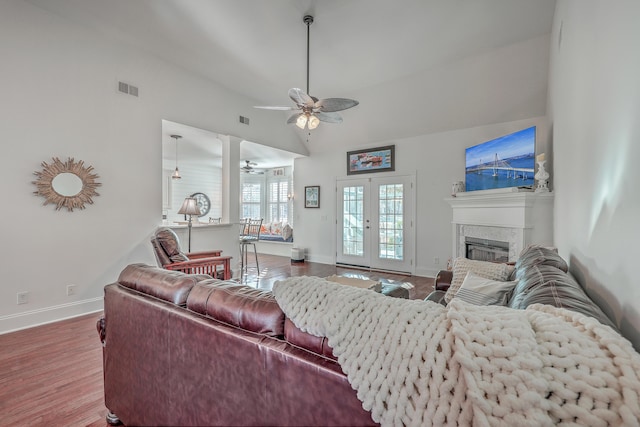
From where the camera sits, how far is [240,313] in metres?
1.05

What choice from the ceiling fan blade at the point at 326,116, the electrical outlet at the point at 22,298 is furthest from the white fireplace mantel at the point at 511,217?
the electrical outlet at the point at 22,298

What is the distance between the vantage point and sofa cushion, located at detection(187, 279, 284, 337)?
983 millimetres

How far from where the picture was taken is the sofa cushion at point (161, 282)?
4.25ft

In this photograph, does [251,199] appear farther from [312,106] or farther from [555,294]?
[555,294]

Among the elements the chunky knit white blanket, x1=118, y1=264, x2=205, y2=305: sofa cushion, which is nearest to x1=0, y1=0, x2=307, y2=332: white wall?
x1=118, y1=264, x2=205, y2=305: sofa cushion

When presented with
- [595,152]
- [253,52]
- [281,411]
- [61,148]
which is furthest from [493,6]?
[61,148]

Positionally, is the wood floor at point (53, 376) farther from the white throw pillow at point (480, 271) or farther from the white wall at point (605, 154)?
the white wall at point (605, 154)

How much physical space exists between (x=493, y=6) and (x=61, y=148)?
4863 mm

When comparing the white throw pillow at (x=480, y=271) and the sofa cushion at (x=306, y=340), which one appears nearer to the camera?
the sofa cushion at (x=306, y=340)

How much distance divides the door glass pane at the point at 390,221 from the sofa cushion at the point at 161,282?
15.3 feet

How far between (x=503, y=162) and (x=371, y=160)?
8.50 ft

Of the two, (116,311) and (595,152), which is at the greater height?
(595,152)

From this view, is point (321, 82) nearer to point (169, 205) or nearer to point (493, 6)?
point (493, 6)

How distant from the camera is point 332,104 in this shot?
3170mm
